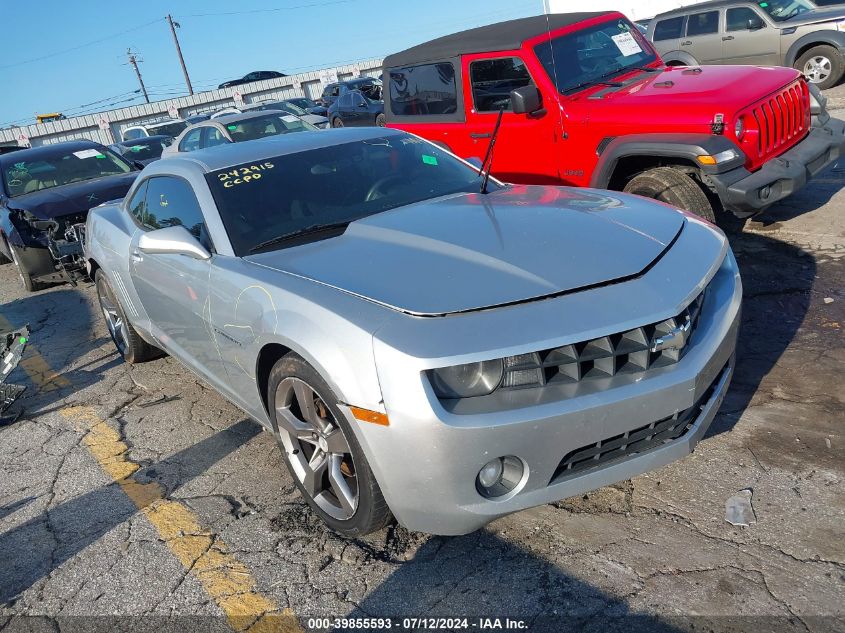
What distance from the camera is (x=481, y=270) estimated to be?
277 centimetres

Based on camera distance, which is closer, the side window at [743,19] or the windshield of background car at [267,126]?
the windshield of background car at [267,126]

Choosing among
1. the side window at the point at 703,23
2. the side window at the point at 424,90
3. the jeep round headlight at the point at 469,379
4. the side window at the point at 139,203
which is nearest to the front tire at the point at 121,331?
the side window at the point at 139,203

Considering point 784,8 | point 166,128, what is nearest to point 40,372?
point 784,8

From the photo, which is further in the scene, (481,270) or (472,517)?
(481,270)

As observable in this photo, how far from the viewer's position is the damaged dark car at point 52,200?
746cm

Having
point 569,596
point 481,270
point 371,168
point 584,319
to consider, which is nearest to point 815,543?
point 569,596

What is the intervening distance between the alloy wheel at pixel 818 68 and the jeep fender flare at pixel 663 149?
8.93m

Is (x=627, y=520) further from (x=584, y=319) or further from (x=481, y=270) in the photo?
(x=481, y=270)

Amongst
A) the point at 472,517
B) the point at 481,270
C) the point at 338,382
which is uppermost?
the point at 481,270

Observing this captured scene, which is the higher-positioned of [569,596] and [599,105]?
[599,105]

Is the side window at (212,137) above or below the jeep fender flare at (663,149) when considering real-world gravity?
below

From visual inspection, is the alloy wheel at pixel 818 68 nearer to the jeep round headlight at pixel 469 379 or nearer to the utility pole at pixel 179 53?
→ the jeep round headlight at pixel 469 379

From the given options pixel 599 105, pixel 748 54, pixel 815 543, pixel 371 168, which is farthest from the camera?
pixel 748 54

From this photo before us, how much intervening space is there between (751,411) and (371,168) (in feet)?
7.40
